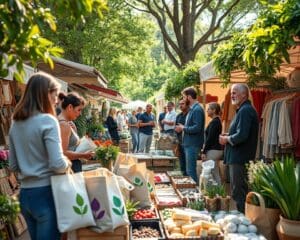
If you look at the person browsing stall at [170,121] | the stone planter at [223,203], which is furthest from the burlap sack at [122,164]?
the person browsing stall at [170,121]

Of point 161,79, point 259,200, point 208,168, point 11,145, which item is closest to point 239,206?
point 208,168

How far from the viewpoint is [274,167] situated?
14.4ft

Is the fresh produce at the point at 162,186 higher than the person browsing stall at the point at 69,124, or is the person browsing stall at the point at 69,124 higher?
the person browsing stall at the point at 69,124

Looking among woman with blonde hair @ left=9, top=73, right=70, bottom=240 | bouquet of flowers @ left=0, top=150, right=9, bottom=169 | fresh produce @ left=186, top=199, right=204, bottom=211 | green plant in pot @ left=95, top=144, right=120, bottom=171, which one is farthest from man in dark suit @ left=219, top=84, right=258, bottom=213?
woman with blonde hair @ left=9, top=73, right=70, bottom=240

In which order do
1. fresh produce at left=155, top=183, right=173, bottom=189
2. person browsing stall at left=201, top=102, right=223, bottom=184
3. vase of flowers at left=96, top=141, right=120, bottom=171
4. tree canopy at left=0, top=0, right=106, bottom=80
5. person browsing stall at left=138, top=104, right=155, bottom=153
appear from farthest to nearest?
person browsing stall at left=138, top=104, right=155, bottom=153 < person browsing stall at left=201, top=102, right=223, bottom=184 < fresh produce at left=155, top=183, right=173, bottom=189 < vase of flowers at left=96, top=141, right=120, bottom=171 < tree canopy at left=0, top=0, right=106, bottom=80

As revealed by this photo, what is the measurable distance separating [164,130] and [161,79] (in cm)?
4413

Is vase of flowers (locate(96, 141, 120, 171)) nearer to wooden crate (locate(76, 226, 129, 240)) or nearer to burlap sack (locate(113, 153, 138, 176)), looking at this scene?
burlap sack (locate(113, 153, 138, 176))

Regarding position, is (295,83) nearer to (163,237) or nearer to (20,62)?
(163,237)

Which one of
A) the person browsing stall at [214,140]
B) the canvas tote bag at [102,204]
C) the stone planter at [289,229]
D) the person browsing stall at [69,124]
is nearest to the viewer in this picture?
the canvas tote bag at [102,204]

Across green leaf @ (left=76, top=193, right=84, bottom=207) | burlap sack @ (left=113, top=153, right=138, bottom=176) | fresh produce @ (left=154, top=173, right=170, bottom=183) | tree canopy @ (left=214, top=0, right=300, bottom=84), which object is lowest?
fresh produce @ (left=154, top=173, right=170, bottom=183)

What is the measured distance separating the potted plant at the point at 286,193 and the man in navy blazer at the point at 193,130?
2.71 metres

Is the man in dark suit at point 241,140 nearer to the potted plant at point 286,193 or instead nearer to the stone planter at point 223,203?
the stone planter at point 223,203

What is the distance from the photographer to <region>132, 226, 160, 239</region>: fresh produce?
13.5ft

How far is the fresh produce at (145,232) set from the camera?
4125mm
